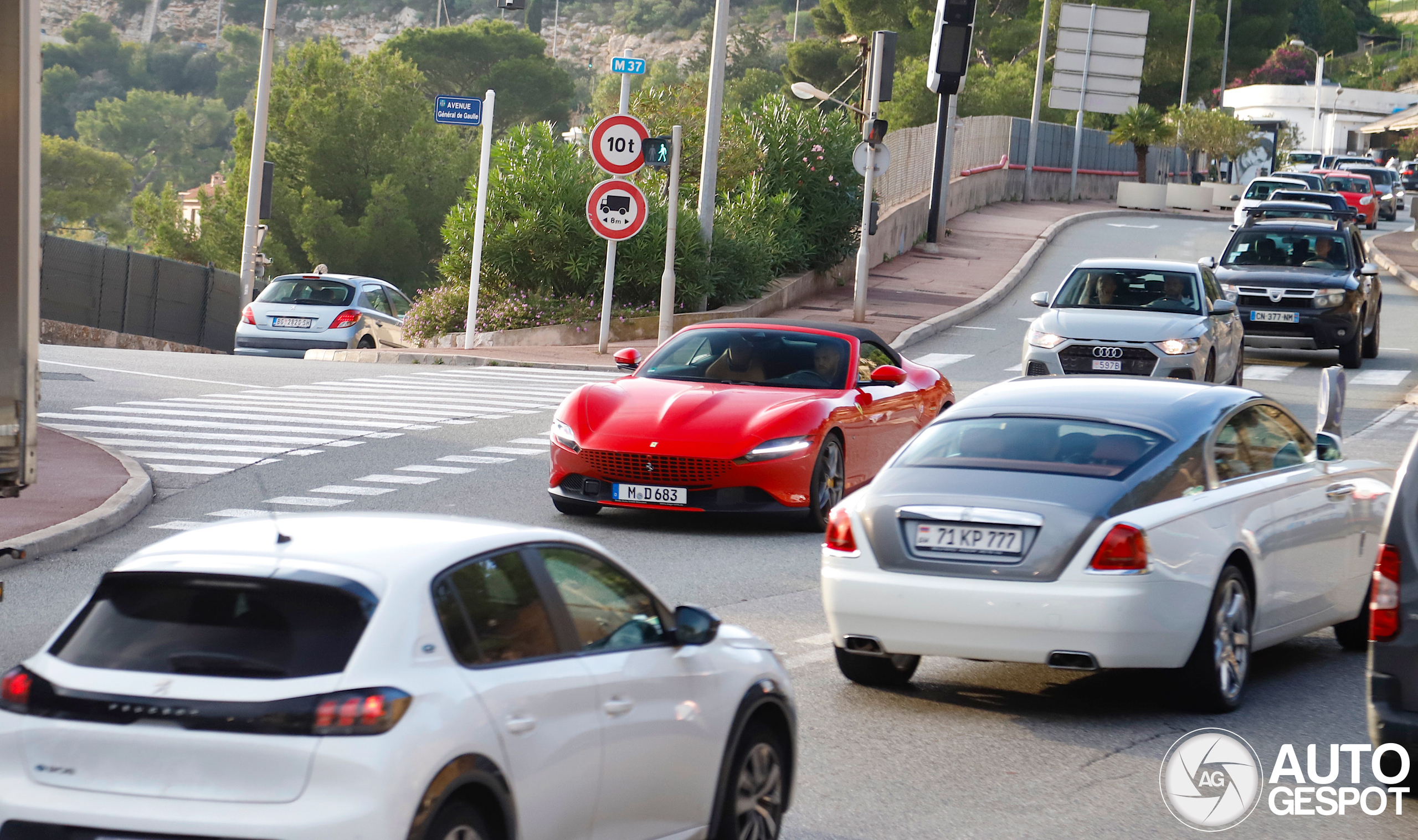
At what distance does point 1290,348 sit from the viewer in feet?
83.4

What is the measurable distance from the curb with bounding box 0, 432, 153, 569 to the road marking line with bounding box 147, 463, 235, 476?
0.64 m

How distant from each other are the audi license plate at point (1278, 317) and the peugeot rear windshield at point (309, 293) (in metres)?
14.0

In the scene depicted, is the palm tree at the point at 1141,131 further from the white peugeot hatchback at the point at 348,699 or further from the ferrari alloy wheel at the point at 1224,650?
the white peugeot hatchback at the point at 348,699

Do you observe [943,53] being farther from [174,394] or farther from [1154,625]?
[1154,625]

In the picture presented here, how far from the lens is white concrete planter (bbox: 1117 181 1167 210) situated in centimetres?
6059

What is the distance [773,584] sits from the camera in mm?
10688

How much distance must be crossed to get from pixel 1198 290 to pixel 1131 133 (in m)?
45.1

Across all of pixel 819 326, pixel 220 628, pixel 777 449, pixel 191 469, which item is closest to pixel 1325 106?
pixel 819 326

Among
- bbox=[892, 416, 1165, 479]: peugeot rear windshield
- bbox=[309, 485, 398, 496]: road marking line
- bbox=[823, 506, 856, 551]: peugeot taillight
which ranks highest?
bbox=[892, 416, 1165, 479]: peugeot rear windshield

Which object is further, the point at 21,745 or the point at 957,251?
the point at 957,251

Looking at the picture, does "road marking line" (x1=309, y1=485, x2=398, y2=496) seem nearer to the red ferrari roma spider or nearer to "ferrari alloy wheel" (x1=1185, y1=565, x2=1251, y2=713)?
the red ferrari roma spider

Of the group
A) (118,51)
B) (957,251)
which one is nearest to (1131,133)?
(957,251)

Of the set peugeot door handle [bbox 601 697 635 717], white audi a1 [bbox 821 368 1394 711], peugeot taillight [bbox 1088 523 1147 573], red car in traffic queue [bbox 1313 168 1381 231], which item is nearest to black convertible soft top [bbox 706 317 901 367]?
white audi a1 [bbox 821 368 1394 711]

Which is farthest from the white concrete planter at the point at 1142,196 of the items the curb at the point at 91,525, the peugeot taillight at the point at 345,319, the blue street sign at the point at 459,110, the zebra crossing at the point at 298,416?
the curb at the point at 91,525
